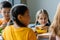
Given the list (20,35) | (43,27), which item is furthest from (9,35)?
(43,27)

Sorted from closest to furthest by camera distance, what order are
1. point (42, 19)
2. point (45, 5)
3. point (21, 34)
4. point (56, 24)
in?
point (56, 24), point (21, 34), point (42, 19), point (45, 5)

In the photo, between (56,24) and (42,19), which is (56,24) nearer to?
(56,24)

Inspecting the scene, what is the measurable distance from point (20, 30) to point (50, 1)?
182 centimetres

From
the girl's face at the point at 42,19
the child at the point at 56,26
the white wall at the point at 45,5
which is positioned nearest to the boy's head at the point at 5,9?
the girl's face at the point at 42,19

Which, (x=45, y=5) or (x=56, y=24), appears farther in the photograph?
(x=45, y=5)

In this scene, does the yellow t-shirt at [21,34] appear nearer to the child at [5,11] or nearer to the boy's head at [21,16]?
the boy's head at [21,16]

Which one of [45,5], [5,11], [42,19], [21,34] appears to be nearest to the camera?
[21,34]

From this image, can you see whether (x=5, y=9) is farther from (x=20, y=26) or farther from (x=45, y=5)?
(x=45, y=5)

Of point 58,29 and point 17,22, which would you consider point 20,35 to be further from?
point 58,29

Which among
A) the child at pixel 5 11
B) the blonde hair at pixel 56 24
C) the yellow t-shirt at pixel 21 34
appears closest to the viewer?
the blonde hair at pixel 56 24

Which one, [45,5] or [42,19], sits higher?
[45,5]

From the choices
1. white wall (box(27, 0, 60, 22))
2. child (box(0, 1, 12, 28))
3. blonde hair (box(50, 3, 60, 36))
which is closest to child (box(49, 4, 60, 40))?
blonde hair (box(50, 3, 60, 36))

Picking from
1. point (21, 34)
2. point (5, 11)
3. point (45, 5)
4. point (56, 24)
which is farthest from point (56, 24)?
point (45, 5)

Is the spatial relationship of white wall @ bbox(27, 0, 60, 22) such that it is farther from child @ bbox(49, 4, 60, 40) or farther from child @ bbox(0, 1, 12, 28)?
child @ bbox(49, 4, 60, 40)
